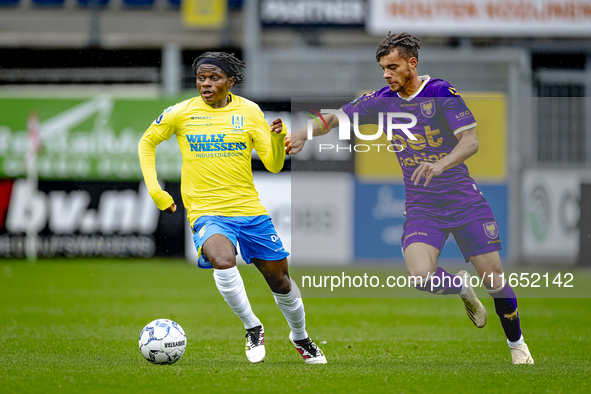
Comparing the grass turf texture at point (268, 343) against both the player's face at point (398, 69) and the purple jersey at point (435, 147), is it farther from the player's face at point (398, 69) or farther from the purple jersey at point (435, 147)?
the player's face at point (398, 69)

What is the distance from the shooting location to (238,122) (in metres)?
5.68

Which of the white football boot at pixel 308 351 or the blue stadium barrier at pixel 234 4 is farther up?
the blue stadium barrier at pixel 234 4

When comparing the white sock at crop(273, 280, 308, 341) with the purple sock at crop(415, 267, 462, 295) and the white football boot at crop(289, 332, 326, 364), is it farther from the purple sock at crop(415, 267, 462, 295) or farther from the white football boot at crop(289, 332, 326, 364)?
the purple sock at crop(415, 267, 462, 295)

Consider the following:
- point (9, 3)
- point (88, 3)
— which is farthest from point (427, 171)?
point (9, 3)

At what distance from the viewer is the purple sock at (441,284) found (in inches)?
218

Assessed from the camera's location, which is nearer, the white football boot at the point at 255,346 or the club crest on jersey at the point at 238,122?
Answer: the white football boot at the point at 255,346

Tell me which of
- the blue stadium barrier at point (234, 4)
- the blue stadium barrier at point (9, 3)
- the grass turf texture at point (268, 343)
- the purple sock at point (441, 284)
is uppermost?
the blue stadium barrier at point (9, 3)

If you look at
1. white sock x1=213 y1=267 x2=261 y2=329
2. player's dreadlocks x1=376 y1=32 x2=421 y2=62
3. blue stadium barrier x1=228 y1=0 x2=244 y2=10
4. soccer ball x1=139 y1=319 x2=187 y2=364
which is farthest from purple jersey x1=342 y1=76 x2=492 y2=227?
blue stadium barrier x1=228 y1=0 x2=244 y2=10

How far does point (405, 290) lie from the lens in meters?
10.8

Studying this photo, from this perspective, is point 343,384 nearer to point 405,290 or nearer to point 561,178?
point 405,290

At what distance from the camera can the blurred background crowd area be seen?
1338 cm

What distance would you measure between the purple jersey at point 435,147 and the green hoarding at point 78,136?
378 inches

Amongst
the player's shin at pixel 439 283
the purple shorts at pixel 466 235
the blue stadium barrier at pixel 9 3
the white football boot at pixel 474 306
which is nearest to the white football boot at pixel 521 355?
the white football boot at pixel 474 306

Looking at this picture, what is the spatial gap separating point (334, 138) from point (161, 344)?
7.79 m
